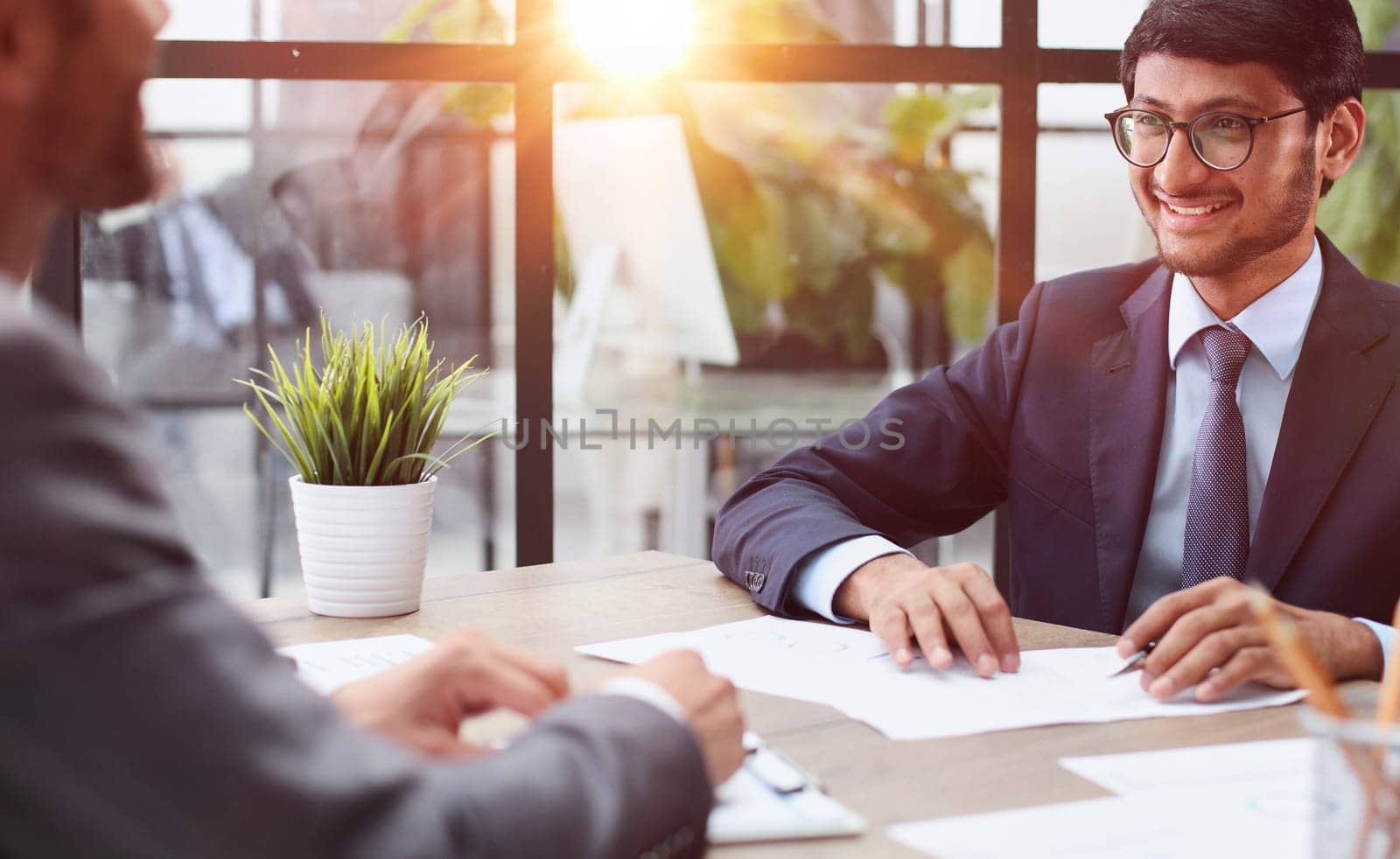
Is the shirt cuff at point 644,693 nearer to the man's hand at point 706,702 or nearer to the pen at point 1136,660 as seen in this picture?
the man's hand at point 706,702

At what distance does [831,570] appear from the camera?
171cm

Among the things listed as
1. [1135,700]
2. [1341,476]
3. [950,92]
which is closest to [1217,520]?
[1341,476]

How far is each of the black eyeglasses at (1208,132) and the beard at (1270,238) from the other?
0.22ft

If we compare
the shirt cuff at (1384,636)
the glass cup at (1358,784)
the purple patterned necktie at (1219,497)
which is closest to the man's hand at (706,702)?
the glass cup at (1358,784)

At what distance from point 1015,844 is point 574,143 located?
2.36 m

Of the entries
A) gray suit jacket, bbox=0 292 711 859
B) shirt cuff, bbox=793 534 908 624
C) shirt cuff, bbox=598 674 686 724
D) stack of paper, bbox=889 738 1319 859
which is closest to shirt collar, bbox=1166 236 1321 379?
shirt cuff, bbox=793 534 908 624

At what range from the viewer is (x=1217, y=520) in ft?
6.45

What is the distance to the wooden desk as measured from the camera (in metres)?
1.04

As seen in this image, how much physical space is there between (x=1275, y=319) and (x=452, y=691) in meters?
1.61

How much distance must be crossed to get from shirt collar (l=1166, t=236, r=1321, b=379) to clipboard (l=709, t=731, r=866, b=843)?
1342 millimetres

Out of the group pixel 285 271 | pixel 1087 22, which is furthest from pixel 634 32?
pixel 285 271

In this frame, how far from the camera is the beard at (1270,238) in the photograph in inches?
82.4

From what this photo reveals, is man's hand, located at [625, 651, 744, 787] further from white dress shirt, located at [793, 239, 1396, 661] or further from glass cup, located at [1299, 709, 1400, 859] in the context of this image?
white dress shirt, located at [793, 239, 1396, 661]

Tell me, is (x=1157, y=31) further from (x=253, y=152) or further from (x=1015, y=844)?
(x=253, y=152)
